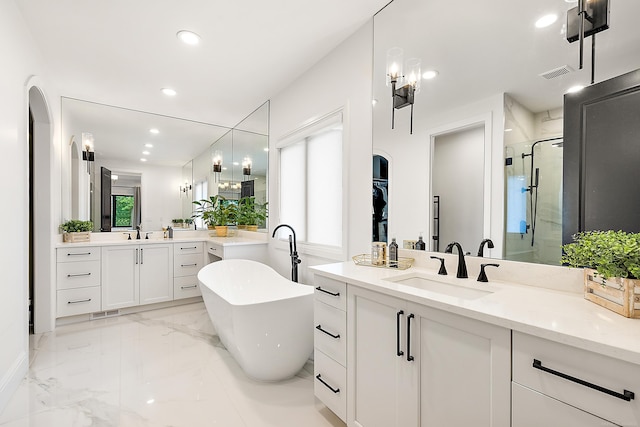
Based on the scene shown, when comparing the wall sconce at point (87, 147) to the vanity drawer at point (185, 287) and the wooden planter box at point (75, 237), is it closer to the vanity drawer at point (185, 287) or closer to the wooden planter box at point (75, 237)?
the wooden planter box at point (75, 237)

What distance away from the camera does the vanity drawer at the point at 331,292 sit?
1.64m

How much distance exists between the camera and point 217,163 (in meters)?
4.63

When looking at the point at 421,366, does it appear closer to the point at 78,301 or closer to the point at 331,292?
the point at 331,292

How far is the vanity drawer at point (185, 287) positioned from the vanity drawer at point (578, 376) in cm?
392

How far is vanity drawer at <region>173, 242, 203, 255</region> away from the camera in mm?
3984

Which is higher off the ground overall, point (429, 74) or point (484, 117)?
point (429, 74)

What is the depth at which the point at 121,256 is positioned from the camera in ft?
11.9

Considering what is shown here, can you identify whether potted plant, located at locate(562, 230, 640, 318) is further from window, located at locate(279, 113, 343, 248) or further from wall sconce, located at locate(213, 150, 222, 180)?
wall sconce, located at locate(213, 150, 222, 180)

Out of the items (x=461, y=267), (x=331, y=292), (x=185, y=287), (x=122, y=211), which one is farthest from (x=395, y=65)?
(x=122, y=211)

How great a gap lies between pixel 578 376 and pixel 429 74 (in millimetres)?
1701

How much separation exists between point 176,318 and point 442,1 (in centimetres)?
392

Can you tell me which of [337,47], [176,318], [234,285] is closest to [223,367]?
[234,285]

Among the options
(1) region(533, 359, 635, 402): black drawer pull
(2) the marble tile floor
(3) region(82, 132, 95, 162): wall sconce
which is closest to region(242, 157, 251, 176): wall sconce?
(3) region(82, 132, 95, 162): wall sconce

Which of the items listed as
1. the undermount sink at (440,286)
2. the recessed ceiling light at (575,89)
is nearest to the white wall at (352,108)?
the undermount sink at (440,286)
